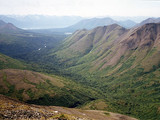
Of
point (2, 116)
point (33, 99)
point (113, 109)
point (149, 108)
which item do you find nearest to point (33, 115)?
point (2, 116)

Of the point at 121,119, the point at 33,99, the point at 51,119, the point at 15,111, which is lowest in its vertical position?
the point at 33,99

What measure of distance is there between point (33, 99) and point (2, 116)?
149m

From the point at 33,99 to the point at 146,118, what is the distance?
503ft

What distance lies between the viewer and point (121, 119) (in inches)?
4956

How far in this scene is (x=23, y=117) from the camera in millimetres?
51156

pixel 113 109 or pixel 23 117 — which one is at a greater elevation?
pixel 23 117

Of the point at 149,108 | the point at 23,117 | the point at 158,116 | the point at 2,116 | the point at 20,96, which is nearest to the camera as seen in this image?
the point at 2,116

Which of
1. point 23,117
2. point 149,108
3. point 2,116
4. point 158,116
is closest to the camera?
point 2,116

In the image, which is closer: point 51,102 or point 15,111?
point 15,111

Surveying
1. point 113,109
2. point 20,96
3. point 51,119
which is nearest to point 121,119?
point 113,109

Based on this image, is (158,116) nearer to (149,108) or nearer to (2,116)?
(149,108)

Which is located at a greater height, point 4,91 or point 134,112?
point 4,91

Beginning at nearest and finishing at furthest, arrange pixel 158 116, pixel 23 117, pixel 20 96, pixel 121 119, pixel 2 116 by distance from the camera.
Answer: pixel 2 116, pixel 23 117, pixel 121 119, pixel 158 116, pixel 20 96

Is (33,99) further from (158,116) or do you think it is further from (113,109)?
(158,116)
